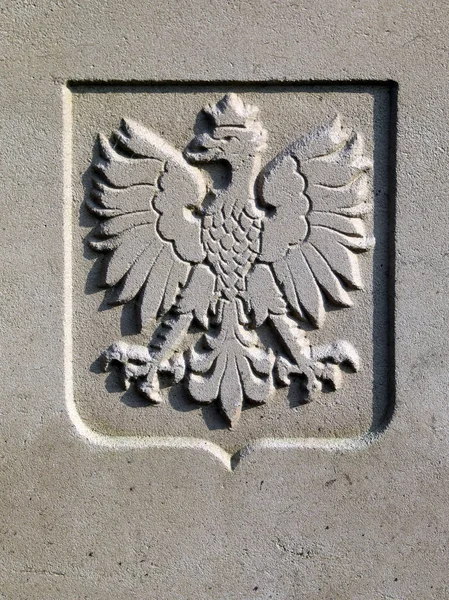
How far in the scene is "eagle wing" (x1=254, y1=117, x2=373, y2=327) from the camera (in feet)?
6.54

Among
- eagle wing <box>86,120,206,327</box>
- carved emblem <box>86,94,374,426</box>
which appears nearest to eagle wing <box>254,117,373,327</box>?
carved emblem <box>86,94,374,426</box>

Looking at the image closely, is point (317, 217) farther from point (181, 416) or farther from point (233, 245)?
point (181, 416)

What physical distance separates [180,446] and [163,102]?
1021 mm

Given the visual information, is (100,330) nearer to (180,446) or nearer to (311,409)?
(180,446)

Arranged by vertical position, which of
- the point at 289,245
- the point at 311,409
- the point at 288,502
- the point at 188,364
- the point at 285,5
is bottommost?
the point at 288,502

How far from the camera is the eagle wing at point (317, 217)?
1.99m

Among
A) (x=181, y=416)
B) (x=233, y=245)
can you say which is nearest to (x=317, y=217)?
(x=233, y=245)

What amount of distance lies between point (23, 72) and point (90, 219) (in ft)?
1.52

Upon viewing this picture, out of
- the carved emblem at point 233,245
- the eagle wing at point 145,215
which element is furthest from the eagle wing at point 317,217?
the eagle wing at point 145,215

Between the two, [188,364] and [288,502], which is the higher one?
[188,364]

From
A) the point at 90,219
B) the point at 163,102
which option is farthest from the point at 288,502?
the point at 163,102

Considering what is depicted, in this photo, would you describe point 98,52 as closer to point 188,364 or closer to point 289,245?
→ point 289,245

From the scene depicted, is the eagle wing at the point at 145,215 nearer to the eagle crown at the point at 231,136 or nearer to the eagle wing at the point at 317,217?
the eagle crown at the point at 231,136

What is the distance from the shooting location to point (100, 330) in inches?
80.9
